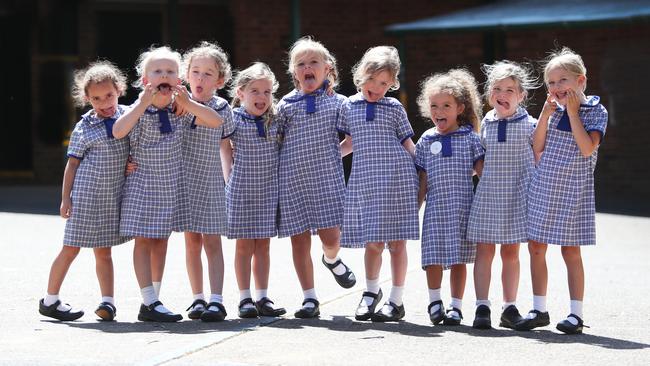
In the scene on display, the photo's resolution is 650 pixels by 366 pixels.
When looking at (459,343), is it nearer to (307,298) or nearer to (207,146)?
(307,298)

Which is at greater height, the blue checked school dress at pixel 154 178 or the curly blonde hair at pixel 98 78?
the curly blonde hair at pixel 98 78

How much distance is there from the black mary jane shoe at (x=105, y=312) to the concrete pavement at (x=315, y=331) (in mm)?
61

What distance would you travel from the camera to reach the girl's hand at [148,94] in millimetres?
6977

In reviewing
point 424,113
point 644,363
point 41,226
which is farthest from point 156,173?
point 41,226

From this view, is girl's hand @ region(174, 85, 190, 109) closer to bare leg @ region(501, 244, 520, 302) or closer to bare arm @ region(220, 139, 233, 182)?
bare arm @ region(220, 139, 233, 182)

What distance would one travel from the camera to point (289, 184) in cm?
748

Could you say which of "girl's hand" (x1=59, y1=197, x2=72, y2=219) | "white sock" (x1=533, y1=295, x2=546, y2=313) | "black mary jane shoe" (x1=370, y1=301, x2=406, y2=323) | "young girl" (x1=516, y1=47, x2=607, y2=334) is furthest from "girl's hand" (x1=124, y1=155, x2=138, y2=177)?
"white sock" (x1=533, y1=295, x2=546, y2=313)

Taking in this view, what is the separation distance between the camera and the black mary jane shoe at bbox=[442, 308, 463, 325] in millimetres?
7004

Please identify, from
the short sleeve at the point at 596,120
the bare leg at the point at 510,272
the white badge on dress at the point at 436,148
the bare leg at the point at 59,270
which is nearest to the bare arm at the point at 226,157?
the bare leg at the point at 59,270

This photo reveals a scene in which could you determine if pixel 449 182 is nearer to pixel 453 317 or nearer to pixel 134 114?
pixel 453 317

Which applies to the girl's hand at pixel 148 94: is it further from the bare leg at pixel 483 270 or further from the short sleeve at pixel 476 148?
the bare leg at pixel 483 270

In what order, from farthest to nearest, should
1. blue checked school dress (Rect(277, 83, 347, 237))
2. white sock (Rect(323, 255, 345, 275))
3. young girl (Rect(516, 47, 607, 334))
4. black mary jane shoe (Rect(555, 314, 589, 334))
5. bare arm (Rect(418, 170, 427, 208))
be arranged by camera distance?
white sock (Rect(323, 255, 345, 275)), blue checked school dress (Rect(277, 83, 347, 237)), bare arm (Rect(418, 170, 427, 208)), young girl (Rect(516, 47, 607, 334)), black mary jane shoe (Rect(555, 314, 589, 334))

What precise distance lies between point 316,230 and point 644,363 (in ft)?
7.56

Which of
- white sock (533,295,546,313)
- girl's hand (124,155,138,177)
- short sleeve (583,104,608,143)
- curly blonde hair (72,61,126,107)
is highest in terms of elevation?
curly blonde hair (72,61,126,107)
